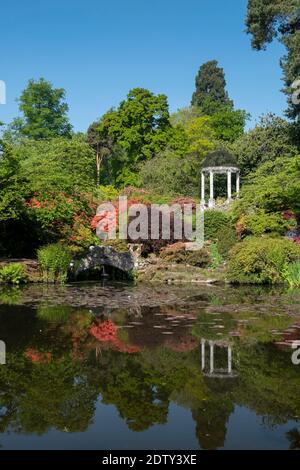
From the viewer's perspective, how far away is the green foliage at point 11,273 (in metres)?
17.0

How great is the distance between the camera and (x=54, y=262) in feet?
58.2

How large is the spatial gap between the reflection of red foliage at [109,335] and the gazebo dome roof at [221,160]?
21.6m

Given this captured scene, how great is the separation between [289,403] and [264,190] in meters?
16.6

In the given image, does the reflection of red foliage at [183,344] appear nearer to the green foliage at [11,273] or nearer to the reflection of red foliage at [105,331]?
the reflection of red foliage at [105,331]

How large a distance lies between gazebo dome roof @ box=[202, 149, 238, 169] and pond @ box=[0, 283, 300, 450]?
19879 millimetres

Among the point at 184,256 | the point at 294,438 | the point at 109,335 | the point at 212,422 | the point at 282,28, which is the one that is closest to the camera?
the point at 294,438

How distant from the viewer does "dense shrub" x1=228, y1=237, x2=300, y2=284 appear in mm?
17297

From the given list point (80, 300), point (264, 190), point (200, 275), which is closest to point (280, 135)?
point (264, 190)

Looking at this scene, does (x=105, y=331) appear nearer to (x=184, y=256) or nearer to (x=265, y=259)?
(x=265, y=259)

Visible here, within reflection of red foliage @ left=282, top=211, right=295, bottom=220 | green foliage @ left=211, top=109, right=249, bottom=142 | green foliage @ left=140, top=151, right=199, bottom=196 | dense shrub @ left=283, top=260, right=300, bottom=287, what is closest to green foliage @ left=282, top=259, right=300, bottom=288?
dense shrub @ left=283, top=260, right=300, bottom=287

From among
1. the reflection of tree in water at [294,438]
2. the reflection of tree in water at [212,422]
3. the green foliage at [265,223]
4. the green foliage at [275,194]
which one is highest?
the green foliage at [275,194]

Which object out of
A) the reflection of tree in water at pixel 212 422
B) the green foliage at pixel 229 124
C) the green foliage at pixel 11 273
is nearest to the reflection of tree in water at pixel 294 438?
the reflection of tree in water at pixel 212 422

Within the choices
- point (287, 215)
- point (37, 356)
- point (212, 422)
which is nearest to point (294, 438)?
point (212, 422)

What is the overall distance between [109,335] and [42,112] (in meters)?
42.6
